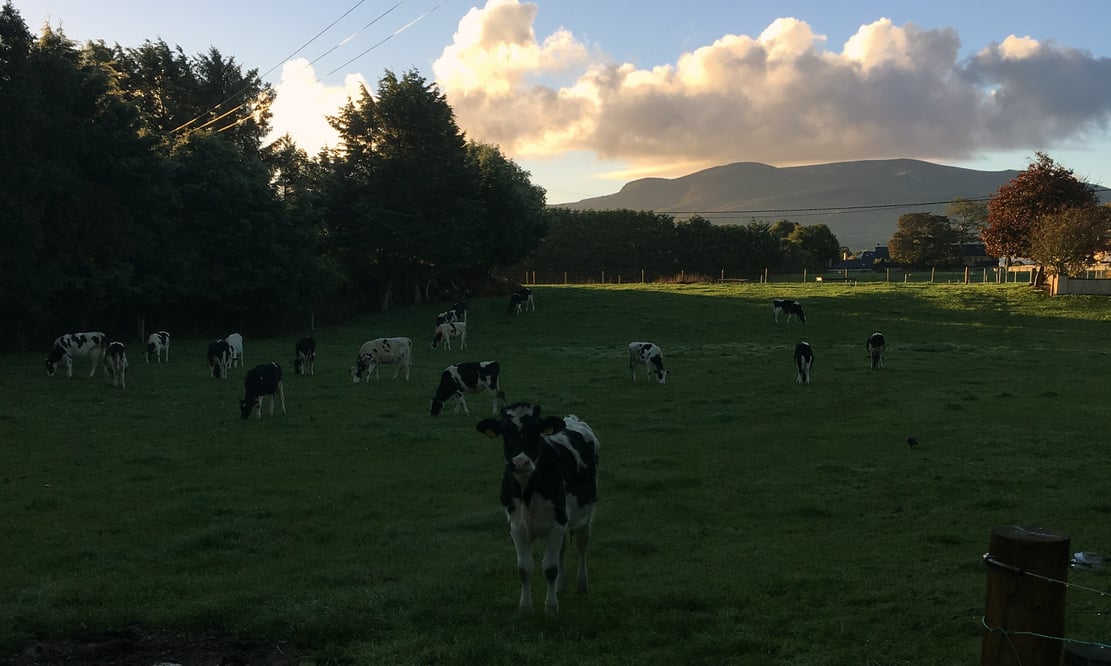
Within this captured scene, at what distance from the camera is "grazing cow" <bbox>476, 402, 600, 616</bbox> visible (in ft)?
24.3

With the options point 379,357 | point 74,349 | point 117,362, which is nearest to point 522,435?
point 379,357

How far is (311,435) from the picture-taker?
1722 cm

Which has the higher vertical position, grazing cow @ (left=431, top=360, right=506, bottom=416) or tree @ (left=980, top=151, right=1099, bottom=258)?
tree @ (left=980, top=151, right=1099, bottom=258)

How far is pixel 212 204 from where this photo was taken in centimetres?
3947

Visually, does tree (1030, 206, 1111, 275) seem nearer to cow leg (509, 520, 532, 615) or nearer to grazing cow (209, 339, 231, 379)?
grazing cow (209, 339, 231, 379)

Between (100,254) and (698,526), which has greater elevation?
(100,254)

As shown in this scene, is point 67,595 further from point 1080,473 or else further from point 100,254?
point 100,254

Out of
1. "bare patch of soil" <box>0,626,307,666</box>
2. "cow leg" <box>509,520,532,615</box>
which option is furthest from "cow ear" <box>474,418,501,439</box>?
"bare patch of soil" <box>0,626,307,666</box>

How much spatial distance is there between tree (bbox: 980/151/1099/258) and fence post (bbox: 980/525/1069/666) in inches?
2249

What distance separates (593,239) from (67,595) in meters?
85.8

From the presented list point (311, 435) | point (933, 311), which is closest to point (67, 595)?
point (311, 435)

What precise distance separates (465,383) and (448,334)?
17.4 meters

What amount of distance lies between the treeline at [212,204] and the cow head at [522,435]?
28726 millimetres

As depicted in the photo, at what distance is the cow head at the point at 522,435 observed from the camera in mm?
7188
